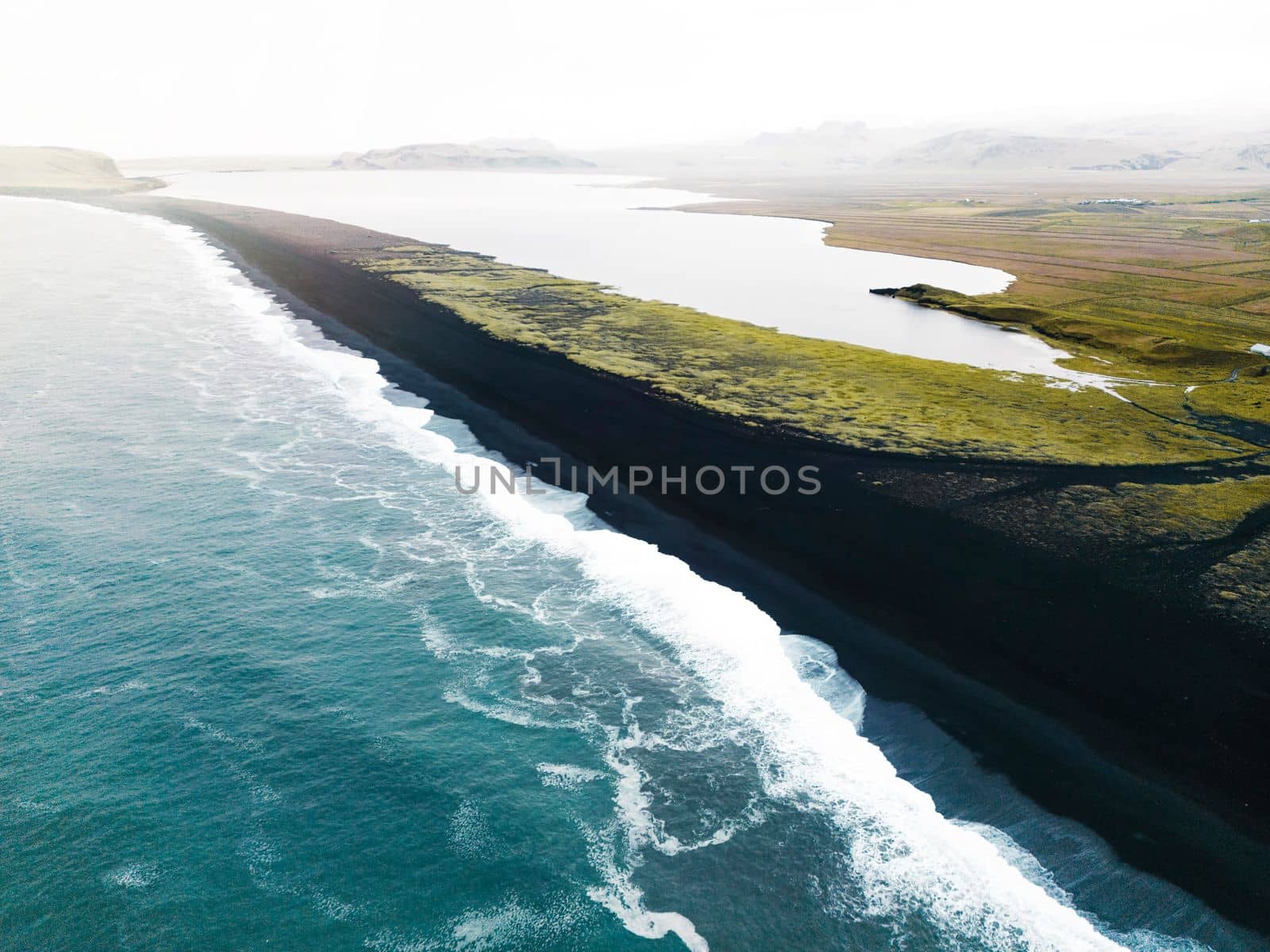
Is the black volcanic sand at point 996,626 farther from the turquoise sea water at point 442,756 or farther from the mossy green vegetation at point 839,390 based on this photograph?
the mossy green vegetation at point 839,390

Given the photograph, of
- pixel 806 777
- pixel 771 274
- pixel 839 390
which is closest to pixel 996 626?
pixel 806 777

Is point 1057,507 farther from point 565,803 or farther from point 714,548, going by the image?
point 565,803

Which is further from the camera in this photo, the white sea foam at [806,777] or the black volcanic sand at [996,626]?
the black volcanic sand at [996,626]

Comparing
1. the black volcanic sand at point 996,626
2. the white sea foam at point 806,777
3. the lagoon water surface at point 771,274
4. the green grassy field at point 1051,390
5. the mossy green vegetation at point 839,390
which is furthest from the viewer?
the lagoon water surface at point 771,274

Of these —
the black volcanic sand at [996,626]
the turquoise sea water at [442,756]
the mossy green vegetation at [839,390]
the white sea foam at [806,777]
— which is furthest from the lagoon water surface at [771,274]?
the turquoise sea water at [442,756]

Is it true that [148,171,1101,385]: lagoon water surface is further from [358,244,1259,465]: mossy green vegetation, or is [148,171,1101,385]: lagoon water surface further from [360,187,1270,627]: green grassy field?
[358,244,1259,465]: mossy green vegetation

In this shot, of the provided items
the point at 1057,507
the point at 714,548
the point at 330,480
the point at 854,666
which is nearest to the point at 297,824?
the point at 854,666

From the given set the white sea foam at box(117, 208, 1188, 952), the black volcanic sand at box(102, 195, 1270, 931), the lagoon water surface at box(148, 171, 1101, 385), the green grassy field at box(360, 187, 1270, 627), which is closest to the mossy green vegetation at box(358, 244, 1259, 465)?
the green grassy field at box(360, 187, 1270, 627)
